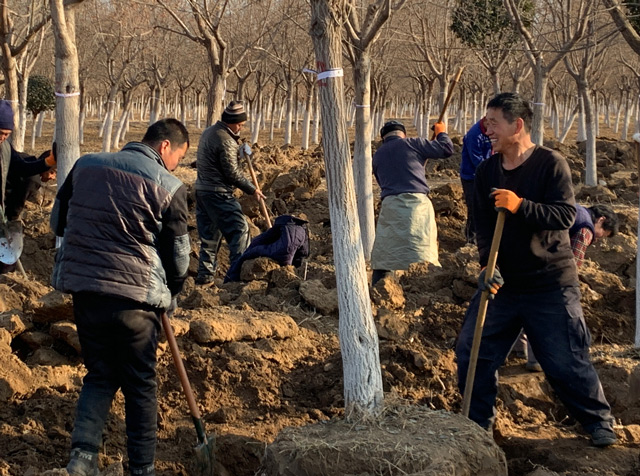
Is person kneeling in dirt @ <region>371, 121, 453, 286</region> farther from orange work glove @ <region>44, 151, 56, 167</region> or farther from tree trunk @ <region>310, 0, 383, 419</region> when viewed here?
tree trunk @ <region>310, 0, 383, 419</region>

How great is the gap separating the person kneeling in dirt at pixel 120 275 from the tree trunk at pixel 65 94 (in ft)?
8.51

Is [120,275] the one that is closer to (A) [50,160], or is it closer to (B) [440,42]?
(A) [50,160]

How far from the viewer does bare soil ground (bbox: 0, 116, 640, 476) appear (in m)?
3.98

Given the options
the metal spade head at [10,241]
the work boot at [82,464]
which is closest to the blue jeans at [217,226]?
the metal spade head at [10,241]

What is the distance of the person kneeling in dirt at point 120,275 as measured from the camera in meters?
3.36

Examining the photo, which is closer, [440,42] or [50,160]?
[50,160]

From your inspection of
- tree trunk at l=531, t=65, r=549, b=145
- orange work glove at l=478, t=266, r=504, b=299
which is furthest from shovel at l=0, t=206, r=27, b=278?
tree trunk at l=531, t=65, r=549, b=145

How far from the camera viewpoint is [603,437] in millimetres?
3910

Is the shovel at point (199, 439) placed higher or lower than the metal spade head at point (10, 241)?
lower

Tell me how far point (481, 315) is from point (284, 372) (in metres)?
1.48

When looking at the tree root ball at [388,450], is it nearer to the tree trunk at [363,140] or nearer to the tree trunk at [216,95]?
the tree trunk at [363,140]

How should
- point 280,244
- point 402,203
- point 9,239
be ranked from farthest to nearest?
point 280,244 → point 402,203 → point 9,239

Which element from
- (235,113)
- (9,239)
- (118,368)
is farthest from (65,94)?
(118,368)

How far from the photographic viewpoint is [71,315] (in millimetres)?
4711
